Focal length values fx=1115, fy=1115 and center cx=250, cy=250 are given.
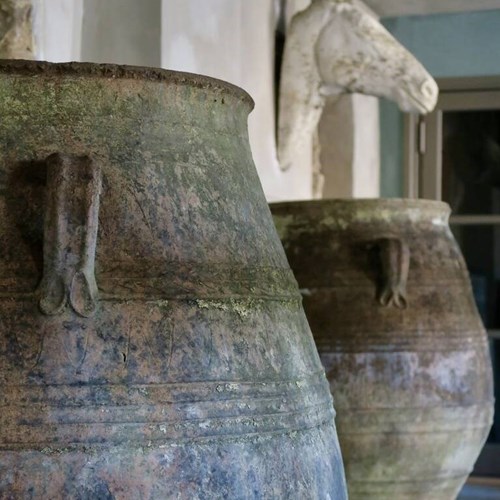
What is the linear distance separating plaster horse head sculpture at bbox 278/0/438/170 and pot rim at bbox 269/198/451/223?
887 mm

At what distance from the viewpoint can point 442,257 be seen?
201 cm

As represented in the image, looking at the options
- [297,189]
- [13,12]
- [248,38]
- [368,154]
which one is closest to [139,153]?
[13,12]

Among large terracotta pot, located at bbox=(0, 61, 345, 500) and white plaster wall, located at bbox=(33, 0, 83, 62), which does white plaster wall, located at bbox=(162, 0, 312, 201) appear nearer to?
white plaster wall, located at bbox=(33, 0, 83, 62)

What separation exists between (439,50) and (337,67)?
142 cm

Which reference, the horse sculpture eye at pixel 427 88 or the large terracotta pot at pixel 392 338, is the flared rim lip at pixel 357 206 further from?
the horse sculpture eye at pixel 427 88

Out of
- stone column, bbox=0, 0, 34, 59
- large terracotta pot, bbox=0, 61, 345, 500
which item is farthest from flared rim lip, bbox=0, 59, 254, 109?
stone column, bbox=0, 0, 34, 59

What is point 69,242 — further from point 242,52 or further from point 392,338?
point 242,52

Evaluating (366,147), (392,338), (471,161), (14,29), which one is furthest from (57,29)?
(471,161)

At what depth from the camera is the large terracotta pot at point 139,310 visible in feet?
2.97

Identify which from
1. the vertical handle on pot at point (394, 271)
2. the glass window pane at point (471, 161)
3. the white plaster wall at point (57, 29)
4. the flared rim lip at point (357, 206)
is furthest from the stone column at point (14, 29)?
the glass window pane at point (471, 161)

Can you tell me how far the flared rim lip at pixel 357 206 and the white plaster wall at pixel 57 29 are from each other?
459 mm

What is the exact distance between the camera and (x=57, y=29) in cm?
180

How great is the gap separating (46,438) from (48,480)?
0.11ft

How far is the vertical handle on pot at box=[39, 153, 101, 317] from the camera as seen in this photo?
92 centimetres
